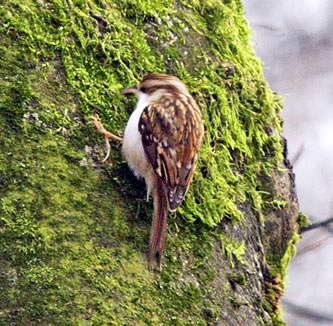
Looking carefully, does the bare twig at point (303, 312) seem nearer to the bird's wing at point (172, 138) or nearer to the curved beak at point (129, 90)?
the bird's wing at point (172, 138)

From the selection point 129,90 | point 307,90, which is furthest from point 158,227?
point 307,90

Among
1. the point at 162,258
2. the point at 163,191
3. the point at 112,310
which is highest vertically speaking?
the point at 163,191

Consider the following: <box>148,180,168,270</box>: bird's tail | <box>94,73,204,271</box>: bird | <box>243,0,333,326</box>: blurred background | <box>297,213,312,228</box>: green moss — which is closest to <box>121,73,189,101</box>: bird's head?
<box>94,73,204,271</box>: bird

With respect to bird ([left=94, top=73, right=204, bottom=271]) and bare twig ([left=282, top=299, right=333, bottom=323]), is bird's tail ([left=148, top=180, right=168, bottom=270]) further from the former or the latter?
bare twig ([left=282, top=299, right=333, bottom=323])

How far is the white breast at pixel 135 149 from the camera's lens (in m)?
2.44

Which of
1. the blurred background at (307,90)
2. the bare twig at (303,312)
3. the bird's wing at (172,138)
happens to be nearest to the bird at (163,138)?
the bird's wing at (172,138)

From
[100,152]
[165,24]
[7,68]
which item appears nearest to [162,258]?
[100,152]

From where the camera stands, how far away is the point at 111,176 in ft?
7.62

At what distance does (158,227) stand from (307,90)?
5.21m

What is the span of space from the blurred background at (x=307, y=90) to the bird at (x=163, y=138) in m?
4.14

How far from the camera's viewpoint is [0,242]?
193 cm

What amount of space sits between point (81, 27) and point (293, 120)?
188 inches

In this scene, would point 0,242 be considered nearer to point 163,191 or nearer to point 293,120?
point 163,191

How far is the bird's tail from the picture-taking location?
87.2 inches
